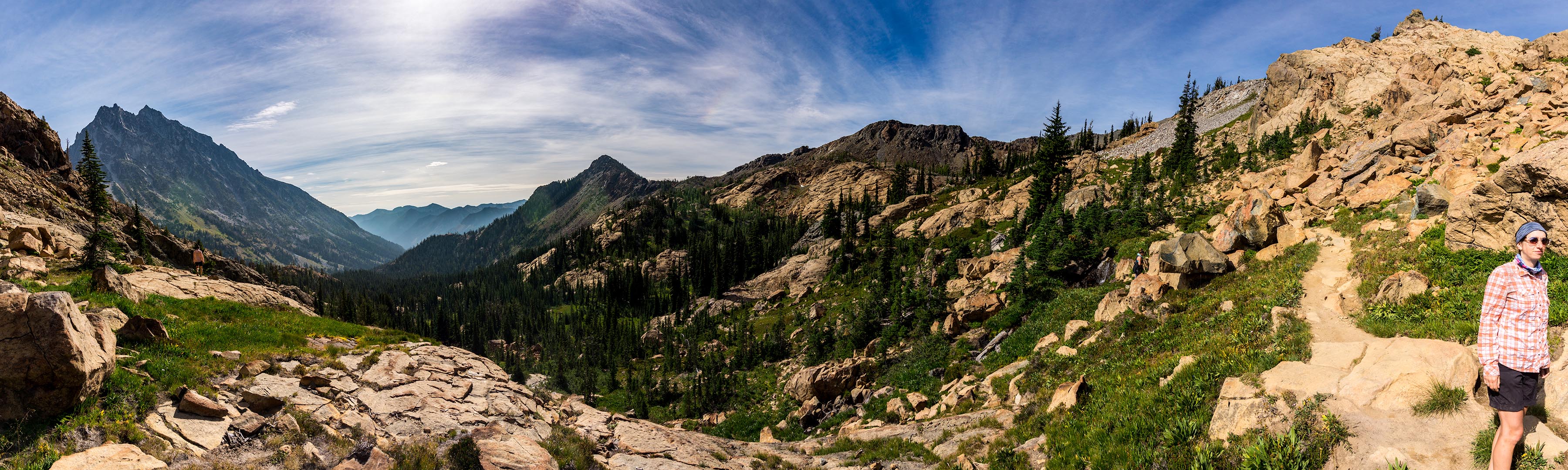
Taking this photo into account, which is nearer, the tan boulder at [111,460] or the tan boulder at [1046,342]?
the tan boulder at [111,460]

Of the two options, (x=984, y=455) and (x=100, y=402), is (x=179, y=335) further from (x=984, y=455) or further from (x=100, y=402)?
(x=984, y=455)

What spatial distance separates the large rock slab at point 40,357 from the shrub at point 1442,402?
86.9ft

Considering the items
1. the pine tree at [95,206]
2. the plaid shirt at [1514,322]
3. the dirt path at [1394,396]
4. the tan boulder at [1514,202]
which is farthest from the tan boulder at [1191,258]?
the pine tree at [95,206]

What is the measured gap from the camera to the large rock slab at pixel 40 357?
982cm

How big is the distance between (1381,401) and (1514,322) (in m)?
2.44

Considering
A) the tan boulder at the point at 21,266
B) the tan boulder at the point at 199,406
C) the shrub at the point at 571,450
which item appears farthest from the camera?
the tan boulder at the point at 21,266

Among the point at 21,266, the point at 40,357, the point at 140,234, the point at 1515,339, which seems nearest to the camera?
the point at 1515,339

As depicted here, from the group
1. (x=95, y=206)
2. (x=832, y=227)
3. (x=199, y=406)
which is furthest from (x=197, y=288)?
(x=832, y=227)

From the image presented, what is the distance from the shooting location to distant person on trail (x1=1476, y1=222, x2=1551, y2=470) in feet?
23.7

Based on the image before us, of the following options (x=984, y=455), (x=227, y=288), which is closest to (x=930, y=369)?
(x=984, y=455)

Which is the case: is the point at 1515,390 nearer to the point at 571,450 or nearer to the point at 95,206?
the point at 571,450

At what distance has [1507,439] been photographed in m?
7.14

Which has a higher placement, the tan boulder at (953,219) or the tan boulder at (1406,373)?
the tan boulder at (953,219)

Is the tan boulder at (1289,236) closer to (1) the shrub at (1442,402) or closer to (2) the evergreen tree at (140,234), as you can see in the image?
(1) the shrub at (1442,402)
